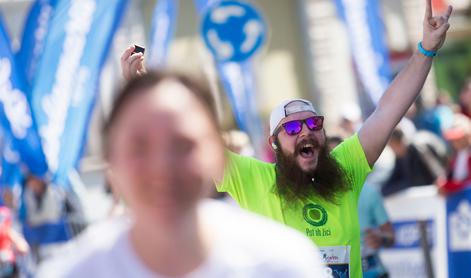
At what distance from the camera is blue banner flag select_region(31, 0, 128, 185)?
10.4m

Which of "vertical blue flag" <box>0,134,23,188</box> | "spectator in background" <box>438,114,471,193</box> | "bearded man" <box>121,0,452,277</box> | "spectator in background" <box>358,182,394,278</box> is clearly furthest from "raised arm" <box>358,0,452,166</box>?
"vertical blue flag" <box>0,134,23,188</box>

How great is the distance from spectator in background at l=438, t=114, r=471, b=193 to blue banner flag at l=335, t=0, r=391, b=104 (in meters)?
1.91

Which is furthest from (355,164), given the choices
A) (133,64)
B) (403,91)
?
(133,64)

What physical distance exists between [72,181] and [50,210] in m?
1.96

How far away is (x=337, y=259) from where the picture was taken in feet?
14.8

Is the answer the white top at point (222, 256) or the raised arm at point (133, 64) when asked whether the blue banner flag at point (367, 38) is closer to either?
the raised arm at point (133, 64)

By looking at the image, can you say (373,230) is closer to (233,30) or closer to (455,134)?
(455,134)

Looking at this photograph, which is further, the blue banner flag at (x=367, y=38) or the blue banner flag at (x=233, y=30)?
the blue banner flag at (x=233, y=30)

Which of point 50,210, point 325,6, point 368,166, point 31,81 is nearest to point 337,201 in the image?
point 368,166

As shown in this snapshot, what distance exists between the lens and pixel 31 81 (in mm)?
11484

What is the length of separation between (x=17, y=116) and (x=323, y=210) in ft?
21.4

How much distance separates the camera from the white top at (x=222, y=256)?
6.50ft

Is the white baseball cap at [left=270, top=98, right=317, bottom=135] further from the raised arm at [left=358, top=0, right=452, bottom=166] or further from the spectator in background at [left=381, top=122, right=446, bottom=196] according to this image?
the spectator in background at [left=381, top=122, right=446, bottom=196]

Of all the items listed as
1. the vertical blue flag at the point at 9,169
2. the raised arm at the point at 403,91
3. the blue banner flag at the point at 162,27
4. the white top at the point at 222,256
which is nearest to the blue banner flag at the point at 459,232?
the raised arm at the point at 403,91
